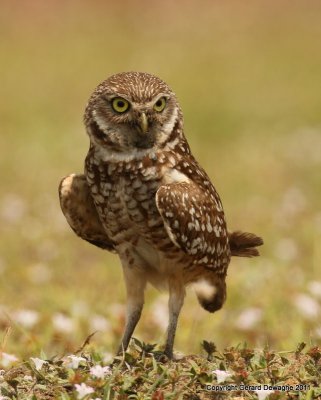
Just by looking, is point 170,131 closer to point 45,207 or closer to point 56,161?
point 45,207

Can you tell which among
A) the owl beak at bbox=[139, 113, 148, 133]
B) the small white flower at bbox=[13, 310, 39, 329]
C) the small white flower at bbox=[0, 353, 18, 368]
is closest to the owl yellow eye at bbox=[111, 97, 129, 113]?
the owl beak at bbox=[139, 113, 148, 133]

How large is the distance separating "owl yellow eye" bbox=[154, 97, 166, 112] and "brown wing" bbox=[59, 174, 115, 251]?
57 centimetres

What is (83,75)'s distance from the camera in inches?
784

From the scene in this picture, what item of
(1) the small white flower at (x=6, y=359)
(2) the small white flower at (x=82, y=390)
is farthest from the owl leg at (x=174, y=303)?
(2) the small white flower at (x=82, y=390)

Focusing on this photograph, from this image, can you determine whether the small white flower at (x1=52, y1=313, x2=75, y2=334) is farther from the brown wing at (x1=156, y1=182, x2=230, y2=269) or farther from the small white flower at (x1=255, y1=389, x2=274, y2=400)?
the small white flower at (x1=255, y1=389, x2=274, y2=400)

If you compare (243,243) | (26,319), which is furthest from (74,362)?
(26,319)

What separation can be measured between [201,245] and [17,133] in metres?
9.92

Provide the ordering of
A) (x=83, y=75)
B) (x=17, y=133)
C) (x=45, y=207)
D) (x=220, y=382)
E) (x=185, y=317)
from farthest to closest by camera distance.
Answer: (x=83, y=75), (x=17, y=133), (x=45, y=207), (x=185, y=317), (x=220, y=382)

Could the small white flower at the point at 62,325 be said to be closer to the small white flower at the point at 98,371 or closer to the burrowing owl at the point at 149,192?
the burrowing owl at the point at 149,192

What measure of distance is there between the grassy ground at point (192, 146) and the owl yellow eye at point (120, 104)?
1098mm

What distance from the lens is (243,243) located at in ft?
16.4

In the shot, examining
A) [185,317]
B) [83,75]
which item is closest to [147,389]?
[185,317]

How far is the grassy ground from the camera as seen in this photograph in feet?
18.9

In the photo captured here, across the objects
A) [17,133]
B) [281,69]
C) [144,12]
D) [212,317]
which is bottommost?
[212,317]
